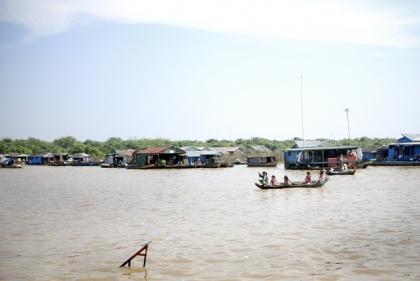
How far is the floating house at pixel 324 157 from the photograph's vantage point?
149 feet

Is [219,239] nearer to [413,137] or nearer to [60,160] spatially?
[413,137]

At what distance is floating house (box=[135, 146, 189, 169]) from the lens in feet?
207

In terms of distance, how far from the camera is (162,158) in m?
64.8

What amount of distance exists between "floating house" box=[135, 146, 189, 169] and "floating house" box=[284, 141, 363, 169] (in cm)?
1903

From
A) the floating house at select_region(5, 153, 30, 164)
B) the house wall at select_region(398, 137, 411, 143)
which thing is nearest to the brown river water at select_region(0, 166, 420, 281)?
the house wall at select_region(398, 137, 411, 143)

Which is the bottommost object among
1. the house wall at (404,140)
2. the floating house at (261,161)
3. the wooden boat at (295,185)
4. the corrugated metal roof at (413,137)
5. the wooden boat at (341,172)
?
the wooden boat at (295,185)

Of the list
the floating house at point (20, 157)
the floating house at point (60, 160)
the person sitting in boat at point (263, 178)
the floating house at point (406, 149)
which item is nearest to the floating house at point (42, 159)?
the floating house at point (60, 160)

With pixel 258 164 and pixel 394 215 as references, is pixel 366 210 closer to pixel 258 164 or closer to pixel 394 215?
pixel 394 215

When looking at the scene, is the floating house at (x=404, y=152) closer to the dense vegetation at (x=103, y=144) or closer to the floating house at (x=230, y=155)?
the floating house at (x=230, y=155)

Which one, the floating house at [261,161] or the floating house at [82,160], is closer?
the floating house at [261,161]

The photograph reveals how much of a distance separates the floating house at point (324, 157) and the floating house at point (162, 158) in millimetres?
19034

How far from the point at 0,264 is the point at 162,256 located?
3.79 metres

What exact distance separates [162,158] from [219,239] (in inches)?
2074

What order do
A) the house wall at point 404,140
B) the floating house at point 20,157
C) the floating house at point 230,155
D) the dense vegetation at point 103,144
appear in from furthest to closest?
the dense vegetation at point 103,144, the floating house at point 20,157, the floating house at point 230,155, the house wall at point 404,140
